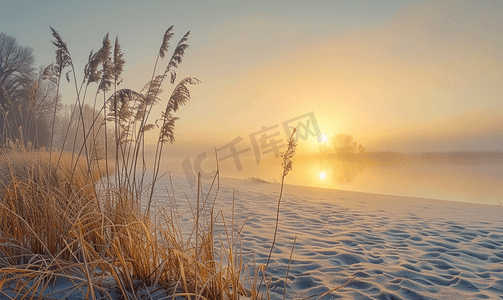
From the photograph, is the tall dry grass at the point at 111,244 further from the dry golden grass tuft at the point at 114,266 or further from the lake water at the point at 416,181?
the lake water at the point at 416,181

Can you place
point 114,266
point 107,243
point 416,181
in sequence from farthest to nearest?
point 416,181
point 107,243
point 114,266

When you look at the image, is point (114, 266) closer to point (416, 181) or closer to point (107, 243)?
point (107, 243)

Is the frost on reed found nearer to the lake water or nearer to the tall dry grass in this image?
the tall dry grass

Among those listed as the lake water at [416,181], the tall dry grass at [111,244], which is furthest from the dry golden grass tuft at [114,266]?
the lake water at [416,181]

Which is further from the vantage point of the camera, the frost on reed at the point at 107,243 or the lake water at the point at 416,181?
the lake water at the point at 416,181

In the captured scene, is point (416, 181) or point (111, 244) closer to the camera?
point (111, 244)

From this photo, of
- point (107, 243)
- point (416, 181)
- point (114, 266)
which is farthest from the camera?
point (416, 181)

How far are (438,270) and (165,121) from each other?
332 cm

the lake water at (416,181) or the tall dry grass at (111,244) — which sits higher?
the tall dry grass at (111,244)

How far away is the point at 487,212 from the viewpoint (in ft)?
21.8

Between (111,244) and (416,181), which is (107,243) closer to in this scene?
(111,244)

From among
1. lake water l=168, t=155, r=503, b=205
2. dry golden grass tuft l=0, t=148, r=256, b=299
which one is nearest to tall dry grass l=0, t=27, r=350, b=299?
dry golden grass tuft l=0, t=148, r=256, b=299

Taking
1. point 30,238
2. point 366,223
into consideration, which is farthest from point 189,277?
point 366,223

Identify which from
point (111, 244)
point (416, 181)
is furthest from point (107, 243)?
point (416, 181)
